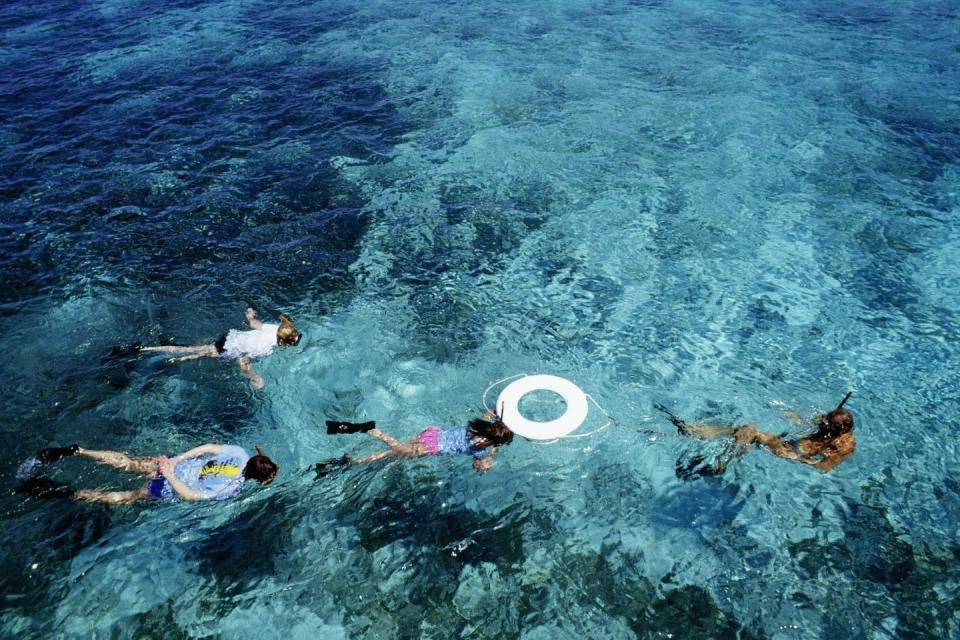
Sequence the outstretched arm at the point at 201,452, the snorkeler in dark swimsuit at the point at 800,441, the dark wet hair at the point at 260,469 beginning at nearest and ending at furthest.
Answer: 1. the dark wet hair at the point at 260,469
2. the snorkeler in dark swimsuit at the point at 800,441
3. the outstretched arm at the point at 201,452

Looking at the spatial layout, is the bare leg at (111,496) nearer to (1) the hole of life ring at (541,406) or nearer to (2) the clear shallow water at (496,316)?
(2) the clear shallow water at (496,316)

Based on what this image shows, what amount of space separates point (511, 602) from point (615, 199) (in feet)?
28.2

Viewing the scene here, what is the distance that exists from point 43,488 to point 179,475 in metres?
1.66

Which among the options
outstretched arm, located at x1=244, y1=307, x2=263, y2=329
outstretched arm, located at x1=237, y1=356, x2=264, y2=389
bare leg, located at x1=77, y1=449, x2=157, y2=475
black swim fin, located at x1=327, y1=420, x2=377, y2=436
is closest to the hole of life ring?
black swim fin, located at x1=327, y1=420, x2=377, y2=436

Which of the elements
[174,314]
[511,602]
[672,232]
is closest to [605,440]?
[511,602]

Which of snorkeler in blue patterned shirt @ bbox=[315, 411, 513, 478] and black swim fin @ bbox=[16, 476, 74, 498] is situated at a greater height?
snorkeler in blue patterned shirt @ bbox=[315, 411, 513, 478]

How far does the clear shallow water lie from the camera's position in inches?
243

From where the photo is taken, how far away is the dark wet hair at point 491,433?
271 inches

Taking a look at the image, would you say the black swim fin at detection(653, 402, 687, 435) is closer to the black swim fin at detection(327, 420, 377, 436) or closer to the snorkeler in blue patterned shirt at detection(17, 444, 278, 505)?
the black swim fin at detection(327, 420, 377, 436)

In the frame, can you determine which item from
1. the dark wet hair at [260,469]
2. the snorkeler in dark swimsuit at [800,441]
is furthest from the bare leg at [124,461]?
the snorkeler in dark swimsuit at [800,441]

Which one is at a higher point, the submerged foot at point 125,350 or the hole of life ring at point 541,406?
the hole of life ring at point 541,406

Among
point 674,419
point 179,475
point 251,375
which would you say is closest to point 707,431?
point 674,419

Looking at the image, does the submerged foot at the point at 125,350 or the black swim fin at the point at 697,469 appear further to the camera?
the submerged foot at the point at 125,350

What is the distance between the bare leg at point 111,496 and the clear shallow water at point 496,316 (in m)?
0.16
